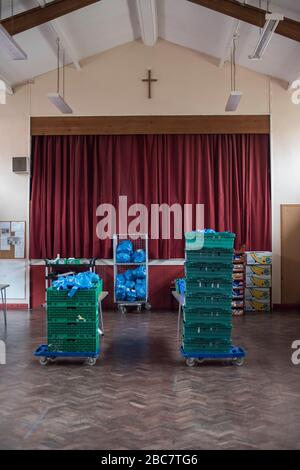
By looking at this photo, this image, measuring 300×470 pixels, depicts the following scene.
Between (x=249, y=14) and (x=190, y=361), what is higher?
(x=249, y=14)

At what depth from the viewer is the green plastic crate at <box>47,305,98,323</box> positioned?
5293 mm

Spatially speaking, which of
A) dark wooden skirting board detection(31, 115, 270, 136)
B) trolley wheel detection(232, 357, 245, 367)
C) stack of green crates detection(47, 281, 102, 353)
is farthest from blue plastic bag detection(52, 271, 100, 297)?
dark wooden skirting board detection(31, 115, 270, 136)

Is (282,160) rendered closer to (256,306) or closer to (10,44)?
(256,306)

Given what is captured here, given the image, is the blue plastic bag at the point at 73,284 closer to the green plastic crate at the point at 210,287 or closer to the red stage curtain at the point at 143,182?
the green plastic crate at the point at 210,287

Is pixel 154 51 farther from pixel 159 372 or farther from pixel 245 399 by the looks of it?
pixel 245 399

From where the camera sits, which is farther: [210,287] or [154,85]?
[154,85]

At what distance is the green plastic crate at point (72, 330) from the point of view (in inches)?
210

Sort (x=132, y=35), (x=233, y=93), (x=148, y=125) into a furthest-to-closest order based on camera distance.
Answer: (x=148, y=125) → (x=132, y=35) → (x=233, y=93)

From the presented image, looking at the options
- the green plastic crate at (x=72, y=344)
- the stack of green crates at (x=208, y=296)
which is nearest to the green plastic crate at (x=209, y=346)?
the stack of green crates at (x=208, y=296)

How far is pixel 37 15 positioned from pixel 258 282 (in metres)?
6.07

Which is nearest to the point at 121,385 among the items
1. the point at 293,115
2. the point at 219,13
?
the point at 219,13

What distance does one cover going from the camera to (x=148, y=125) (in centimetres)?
945

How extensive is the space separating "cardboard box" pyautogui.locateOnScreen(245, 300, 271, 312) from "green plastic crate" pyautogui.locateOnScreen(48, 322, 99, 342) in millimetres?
4584

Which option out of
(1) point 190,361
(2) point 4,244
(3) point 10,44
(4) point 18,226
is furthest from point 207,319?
(2) point 4,244
